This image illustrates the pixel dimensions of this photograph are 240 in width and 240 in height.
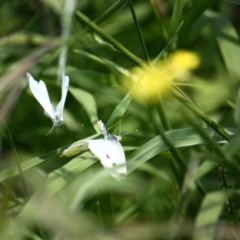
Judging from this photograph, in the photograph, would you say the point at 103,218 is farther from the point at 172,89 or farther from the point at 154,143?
the point at 172,89

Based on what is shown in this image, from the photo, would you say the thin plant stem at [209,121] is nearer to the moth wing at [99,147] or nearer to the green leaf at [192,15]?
the moth wing at [99,147]

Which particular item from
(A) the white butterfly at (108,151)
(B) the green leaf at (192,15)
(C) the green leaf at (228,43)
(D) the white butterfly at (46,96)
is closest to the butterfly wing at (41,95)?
(D) the white butterfly at (46,96)

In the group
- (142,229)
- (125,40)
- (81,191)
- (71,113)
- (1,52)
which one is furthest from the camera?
(125,40)

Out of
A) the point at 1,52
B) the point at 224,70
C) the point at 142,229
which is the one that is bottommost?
the point at 142,229

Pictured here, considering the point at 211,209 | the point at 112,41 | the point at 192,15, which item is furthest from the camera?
the point at 192,15

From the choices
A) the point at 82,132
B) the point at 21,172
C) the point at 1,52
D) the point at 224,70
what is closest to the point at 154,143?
the point at 21,172

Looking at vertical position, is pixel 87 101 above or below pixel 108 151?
above

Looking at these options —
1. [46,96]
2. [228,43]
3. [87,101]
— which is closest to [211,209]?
[46,96]

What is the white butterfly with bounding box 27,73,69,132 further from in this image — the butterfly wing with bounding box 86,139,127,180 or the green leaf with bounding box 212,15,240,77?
the green leaf with bounding box 212,15,240,77

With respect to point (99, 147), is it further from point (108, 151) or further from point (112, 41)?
point (112, 41)

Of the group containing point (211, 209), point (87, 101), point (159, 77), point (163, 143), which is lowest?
point (211, 209)
